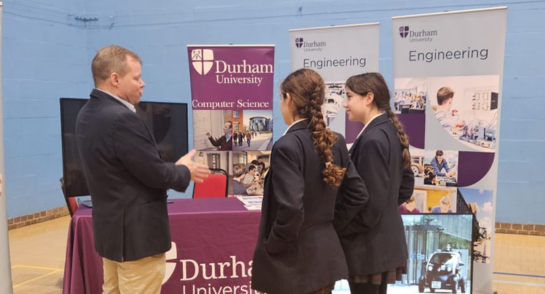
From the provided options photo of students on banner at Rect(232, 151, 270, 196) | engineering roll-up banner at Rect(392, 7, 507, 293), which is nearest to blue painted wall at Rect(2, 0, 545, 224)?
photo of students on banner at Rect(232, 151, 270, 196)

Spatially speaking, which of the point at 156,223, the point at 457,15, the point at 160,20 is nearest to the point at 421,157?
the point at 457,15

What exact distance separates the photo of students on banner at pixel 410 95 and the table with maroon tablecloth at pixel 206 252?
1.36m

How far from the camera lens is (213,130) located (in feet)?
13.1

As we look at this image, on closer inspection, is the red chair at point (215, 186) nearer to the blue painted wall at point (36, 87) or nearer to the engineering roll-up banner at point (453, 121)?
the engineering roll-up banner at point (453, 121)

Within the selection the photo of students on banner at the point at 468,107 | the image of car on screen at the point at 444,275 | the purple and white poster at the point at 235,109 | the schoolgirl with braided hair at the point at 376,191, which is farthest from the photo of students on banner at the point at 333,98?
the schoolgirl with braided hair at the point at 376,191

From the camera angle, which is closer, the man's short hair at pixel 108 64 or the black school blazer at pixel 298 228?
the black school blazer at pixel 298 228

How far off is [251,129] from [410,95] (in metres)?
1.28

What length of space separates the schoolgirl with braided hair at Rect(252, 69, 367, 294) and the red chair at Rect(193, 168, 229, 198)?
217 centimetres

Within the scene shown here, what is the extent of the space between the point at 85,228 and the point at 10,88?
3462 mm

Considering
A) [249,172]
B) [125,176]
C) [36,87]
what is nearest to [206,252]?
[125,176]

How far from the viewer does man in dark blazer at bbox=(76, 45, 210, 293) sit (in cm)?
193

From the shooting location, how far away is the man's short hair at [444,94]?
10.9 ft

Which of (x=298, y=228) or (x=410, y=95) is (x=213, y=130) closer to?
(x=410, y=95)

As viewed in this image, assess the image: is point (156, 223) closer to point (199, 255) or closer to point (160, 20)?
point (199, 255)
